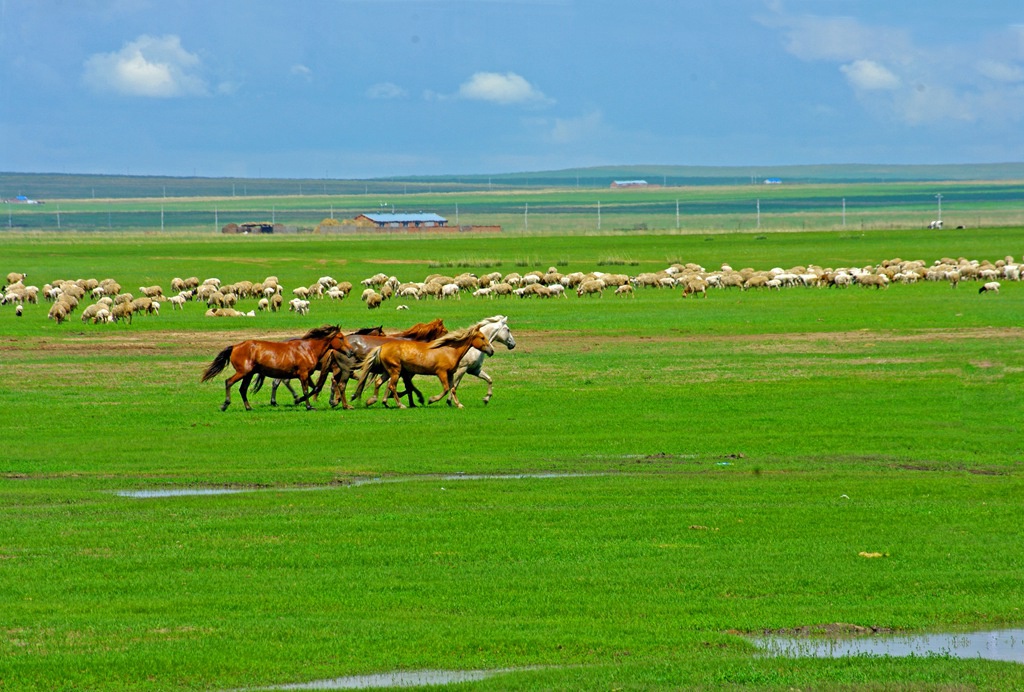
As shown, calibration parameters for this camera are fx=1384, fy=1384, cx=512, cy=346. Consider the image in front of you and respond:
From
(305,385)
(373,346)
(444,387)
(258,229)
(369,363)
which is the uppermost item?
(258,229)

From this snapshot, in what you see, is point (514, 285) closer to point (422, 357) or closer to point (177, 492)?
point (422, 357)

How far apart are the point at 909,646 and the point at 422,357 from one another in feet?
53.7

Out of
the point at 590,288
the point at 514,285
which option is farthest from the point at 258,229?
the point at 590,288

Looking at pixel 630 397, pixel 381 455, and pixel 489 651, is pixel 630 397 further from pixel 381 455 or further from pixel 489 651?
pixel 489 651

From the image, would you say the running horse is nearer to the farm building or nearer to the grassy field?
the grassy field

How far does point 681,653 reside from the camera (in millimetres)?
9961

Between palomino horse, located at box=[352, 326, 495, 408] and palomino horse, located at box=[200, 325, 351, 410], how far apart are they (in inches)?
31.6

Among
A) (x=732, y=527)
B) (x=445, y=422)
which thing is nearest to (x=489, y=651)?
(x=732, y=527)

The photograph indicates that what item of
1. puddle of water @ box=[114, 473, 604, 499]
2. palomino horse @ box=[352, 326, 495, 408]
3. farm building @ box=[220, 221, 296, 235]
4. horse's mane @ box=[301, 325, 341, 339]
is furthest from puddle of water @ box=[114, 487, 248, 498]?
farm building @ box=[220, 221, 296, 235]

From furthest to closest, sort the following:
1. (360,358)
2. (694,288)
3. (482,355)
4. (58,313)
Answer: (694,288) → (58,313) → (482,355) → (360,358)

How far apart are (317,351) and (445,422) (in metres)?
3.43

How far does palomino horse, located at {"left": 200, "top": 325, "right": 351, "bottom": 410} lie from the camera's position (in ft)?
82.4

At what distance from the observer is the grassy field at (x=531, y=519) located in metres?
9.98

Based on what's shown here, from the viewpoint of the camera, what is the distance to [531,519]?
14.9 m
